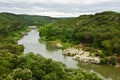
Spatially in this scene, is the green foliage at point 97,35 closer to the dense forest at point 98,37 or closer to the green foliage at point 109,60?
the dense forest at point 98,37

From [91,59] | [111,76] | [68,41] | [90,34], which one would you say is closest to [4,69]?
[111,76]

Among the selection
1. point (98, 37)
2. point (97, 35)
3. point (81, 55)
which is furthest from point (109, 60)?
point (97, 35)

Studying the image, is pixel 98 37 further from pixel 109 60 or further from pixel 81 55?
pixel 109 60

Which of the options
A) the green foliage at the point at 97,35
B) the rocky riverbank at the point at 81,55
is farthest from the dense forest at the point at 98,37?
the rocky riverbank at the point at 81,55

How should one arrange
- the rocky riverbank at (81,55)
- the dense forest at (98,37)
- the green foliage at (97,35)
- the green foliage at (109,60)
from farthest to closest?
1. the green foliage at (97,35)
2. the dense forest at (98,37)
3. the rocky riverbank at (81,55)
4. the green foliage at (109,60)

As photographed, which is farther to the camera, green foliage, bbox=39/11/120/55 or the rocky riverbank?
green foliage, bbox=39/11/120/55

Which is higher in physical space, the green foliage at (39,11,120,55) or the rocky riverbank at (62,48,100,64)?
the green foliage at (39,11,120,55)

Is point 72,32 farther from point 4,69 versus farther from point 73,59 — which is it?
point 4,69

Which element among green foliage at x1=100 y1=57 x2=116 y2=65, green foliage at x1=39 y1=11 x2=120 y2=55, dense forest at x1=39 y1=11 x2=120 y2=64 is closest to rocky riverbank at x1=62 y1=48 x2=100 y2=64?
green foliage at x1=100 y1=57 x2=116 y2=65

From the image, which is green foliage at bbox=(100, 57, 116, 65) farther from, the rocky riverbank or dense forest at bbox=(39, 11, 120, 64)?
the rocky riverbank
